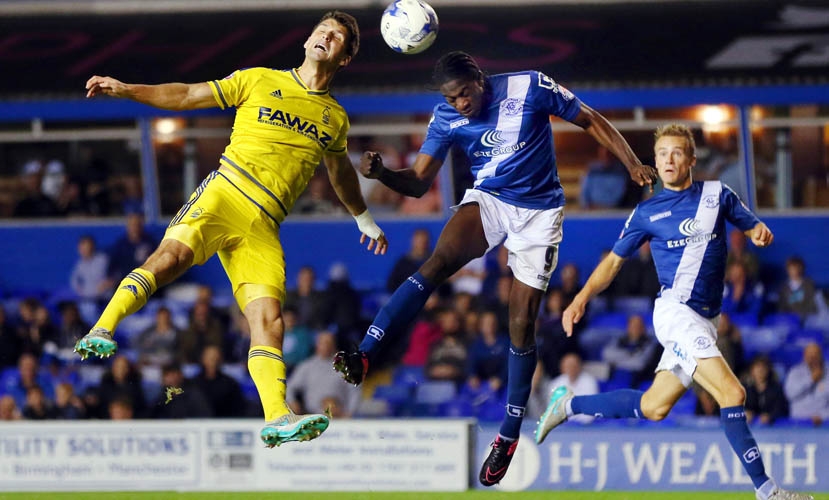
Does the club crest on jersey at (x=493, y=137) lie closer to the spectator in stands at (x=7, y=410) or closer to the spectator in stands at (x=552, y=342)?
the spectator in stands at (x=552, y=342)

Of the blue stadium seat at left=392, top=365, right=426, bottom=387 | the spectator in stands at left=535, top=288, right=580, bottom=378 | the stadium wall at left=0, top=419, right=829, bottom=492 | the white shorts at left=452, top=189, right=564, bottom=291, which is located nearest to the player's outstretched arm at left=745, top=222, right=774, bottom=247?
the white shorts at left=452, top=189, right=564, bottom=291

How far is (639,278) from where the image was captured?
14734 millimetres

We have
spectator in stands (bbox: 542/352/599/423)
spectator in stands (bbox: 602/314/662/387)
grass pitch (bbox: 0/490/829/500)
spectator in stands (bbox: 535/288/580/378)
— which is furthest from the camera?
spectator in stands (bbox: 602/314/662/387)

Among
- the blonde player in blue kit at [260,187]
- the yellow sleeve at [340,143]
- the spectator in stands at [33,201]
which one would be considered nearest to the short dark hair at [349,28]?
the blonde player in blue kit at [260,187]

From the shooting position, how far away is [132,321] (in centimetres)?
1576

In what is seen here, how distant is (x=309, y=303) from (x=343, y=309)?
0.39 metres

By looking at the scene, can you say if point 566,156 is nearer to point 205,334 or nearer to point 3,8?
point 205,334

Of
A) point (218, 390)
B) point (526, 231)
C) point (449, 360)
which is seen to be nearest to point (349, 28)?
point (526, 231)

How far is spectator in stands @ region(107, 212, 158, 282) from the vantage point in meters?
15.6

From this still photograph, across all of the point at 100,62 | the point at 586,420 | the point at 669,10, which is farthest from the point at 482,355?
the point at 100,62

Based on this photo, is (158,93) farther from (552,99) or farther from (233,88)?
(552,99)

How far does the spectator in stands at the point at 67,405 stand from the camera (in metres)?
13.9

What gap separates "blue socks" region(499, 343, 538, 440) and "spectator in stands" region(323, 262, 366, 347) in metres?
5.58

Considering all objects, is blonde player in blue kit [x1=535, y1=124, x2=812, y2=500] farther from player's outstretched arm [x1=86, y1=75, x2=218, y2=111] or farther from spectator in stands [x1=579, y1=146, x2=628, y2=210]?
spectator in stands [x1=579, y1=146, x2=628, y2=210]
